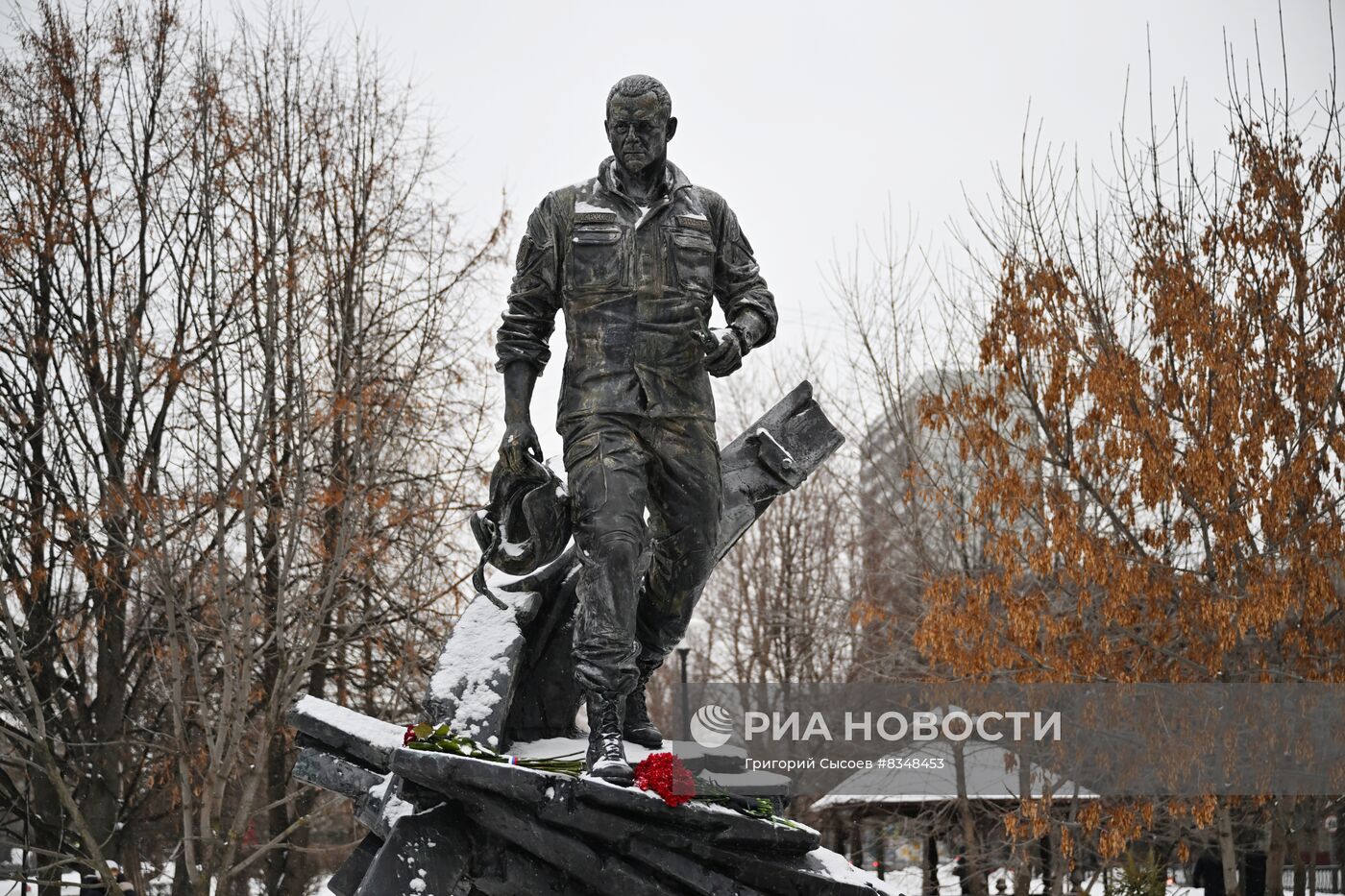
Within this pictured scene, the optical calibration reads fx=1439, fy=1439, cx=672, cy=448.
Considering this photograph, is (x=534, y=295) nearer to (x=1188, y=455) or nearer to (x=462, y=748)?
(x=462, y=748)

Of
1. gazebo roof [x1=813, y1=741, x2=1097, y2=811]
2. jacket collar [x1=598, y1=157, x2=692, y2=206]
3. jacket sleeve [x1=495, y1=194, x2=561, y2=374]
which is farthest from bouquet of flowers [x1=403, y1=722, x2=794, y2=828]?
gazebo roof [x1=813, y1=741, x2=1097, y2=811]

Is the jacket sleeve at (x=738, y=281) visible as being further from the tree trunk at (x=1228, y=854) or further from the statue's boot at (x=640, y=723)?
the tree trunk at (x=1228, y=854)

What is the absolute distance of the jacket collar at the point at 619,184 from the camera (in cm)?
511

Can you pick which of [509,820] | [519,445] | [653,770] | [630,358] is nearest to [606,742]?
[653,770]

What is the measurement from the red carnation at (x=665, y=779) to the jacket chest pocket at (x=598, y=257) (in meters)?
1.64

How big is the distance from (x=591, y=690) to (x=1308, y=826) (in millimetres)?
11844

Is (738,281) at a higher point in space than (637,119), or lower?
lower

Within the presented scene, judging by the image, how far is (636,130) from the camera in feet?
16.4

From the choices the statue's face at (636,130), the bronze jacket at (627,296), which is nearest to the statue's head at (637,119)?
the statue's face at (636,130)

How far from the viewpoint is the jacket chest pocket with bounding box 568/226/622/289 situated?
196 inches

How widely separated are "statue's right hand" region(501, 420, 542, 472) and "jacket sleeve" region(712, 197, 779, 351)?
0.82 meters

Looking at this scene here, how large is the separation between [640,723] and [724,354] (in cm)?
150

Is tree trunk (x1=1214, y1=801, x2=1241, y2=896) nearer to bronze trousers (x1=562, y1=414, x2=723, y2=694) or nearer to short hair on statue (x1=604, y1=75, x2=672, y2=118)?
bronze trousers (x1=562, y1=414, x2=723, y2=694)

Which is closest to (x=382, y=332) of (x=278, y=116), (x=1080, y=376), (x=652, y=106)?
(x=278, y=116)
